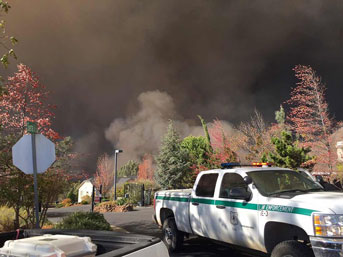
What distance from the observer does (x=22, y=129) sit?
9.81 meters

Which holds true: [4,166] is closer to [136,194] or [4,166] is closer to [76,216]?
[76,216]

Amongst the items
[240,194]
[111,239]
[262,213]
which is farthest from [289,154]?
[111,239]

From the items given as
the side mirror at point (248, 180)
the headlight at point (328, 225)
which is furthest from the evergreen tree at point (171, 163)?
the headlight at point (328, 225)

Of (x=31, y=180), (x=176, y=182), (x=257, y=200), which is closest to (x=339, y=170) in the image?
(x=257, y=200)

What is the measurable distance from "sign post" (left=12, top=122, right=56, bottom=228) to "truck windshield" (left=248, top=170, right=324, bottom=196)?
418cm

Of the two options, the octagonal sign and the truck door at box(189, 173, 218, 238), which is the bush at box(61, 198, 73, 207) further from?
the truck door at box(189, 173, 218, 238)

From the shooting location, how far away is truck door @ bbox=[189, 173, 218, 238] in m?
5.66

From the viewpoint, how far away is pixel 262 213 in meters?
4.49

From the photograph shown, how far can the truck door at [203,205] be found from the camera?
18.6 feet

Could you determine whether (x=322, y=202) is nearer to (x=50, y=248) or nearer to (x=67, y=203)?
(x=50, y=248)

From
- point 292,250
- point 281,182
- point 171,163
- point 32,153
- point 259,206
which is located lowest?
point 292,250

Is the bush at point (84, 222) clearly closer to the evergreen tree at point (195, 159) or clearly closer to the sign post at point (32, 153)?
the sign post at point (32, 153)

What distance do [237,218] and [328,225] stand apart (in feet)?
5.28

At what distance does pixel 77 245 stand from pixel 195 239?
6.42m
